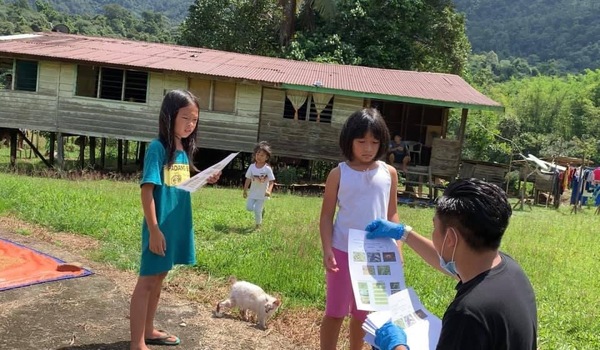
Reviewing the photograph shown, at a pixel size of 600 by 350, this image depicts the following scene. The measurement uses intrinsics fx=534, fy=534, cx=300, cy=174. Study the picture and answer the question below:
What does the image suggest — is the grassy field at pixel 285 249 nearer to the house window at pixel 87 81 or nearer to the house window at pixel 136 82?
the house window at pixel 136 82

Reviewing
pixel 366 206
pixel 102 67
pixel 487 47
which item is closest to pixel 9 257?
pixel 366 206

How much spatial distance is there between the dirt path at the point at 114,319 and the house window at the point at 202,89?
37.2 ft

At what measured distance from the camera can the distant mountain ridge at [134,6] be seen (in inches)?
4901

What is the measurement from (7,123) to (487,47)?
318ft

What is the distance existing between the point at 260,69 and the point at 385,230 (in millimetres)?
14485

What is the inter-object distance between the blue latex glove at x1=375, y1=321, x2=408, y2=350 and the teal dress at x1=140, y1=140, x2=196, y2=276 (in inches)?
68.8

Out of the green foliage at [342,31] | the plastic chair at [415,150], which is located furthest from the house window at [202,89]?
the green foliage at [342,31]

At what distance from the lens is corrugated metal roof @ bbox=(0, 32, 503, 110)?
1479 centimetres

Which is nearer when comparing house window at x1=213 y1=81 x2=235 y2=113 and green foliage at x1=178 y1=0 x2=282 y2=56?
house window at x1=213 y1=81 x2=235 y2=113

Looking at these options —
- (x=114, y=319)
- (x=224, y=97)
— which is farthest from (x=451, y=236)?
(x=224, y=97)

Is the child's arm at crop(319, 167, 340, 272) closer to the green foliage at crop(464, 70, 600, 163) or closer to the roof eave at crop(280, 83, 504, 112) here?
the roof eave at crop(280, 83, 504, 112)

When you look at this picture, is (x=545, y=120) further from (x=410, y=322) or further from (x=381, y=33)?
(x=410, y=322)

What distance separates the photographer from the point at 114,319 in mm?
3844

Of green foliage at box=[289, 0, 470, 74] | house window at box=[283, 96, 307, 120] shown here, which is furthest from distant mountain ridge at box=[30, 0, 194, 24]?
house window at box=[283, 96, 307, 120]
